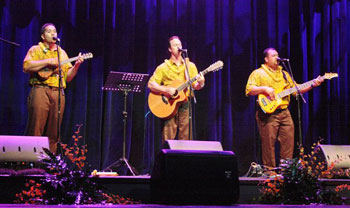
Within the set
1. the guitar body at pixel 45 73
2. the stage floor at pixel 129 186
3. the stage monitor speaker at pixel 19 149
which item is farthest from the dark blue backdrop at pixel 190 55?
the stage floor at pixel 129 186

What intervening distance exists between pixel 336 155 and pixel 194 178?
95.8 inches

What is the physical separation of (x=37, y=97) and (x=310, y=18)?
482cm

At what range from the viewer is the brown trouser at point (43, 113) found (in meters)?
5.61

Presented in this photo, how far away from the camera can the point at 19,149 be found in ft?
15.1

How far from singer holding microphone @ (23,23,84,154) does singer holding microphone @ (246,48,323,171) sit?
2606 millimetres

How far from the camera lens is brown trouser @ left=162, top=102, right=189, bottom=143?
6148 millimetres

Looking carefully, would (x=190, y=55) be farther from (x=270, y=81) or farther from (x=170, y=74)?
(x=270, y=81)

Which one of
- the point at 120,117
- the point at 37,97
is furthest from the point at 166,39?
the point at 37,97

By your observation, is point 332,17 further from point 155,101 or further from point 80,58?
point 80,58

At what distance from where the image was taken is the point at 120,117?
7.04m

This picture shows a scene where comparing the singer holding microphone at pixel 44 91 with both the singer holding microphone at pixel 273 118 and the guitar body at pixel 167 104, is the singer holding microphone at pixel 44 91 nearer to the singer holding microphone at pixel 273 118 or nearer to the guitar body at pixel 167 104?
the guitar body at pixel 167 104

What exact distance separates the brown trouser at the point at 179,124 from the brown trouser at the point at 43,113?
1429mm

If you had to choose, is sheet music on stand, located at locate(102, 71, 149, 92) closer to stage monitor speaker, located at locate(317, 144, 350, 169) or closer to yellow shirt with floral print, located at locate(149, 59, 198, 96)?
yellow shirt with floral print, located at locate(149, 59, 198, 96)

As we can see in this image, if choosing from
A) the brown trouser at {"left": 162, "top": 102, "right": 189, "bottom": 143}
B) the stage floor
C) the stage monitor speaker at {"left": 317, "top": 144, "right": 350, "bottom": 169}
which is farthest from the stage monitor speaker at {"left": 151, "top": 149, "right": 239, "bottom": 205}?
the brown trouser at {"left": 162, "top": 102, "right": 189, "bottom": 143}
